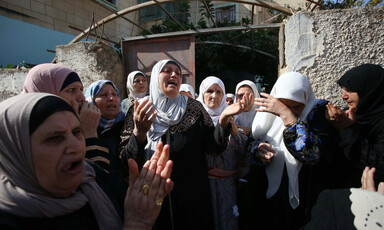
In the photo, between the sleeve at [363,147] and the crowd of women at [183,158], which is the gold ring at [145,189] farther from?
the sleeve at [363,147]

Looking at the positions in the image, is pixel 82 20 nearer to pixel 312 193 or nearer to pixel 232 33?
pixel 232 33

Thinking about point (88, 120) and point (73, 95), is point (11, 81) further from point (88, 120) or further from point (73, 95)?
point (88, 120)

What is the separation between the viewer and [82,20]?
25.2 feet

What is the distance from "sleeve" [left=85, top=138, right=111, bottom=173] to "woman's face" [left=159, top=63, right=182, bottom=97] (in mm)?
695

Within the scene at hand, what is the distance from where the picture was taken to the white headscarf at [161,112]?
1.63m

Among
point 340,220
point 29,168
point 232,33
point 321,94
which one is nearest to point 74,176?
point 29,168

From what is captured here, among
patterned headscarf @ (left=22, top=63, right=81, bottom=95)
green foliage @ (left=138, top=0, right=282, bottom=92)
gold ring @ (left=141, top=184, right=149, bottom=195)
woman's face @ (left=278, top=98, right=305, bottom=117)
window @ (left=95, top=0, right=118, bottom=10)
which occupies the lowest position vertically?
gold ring @ (left=141, top=184, right=149, bottom=195)

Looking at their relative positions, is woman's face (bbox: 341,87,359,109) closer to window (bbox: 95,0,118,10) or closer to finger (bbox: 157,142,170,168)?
finger (bbox: 157,142,170,168)

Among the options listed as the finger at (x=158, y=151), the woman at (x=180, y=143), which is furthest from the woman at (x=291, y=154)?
the finger at (x=158, y=151)

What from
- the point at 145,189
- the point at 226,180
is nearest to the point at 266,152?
the point at 226,180

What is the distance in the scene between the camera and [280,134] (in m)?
1.72

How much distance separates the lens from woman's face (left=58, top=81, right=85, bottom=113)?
142 cm

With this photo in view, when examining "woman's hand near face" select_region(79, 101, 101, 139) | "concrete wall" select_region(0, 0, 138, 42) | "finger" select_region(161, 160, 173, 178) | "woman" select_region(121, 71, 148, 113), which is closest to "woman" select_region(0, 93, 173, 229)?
"finger" select_region(161, 160, 173, 178)

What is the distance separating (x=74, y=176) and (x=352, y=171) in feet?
6.02
